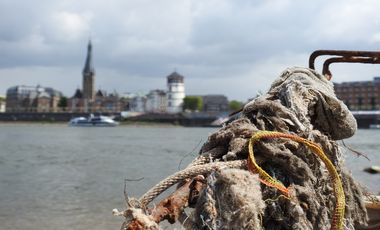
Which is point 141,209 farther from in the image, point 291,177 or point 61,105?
point 61,105

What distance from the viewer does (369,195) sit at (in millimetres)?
3508

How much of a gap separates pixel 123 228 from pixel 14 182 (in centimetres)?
1787

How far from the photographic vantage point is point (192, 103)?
160250mm

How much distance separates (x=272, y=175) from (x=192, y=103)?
158 m

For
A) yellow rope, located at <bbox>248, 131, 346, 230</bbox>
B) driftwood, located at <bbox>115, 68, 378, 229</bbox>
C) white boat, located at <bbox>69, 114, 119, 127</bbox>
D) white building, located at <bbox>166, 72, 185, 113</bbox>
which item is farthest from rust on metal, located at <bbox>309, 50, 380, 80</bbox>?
white building, located at <bbox>166, 72, 185, 113</bbox>

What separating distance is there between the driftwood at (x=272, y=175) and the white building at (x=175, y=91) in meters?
161

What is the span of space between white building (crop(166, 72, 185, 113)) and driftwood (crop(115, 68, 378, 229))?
161206 millimetres

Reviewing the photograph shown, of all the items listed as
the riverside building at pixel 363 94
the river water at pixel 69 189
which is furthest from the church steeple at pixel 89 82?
the river water at pixel 69 189

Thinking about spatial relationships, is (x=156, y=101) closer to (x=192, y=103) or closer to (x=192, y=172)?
(x=192, y=103)

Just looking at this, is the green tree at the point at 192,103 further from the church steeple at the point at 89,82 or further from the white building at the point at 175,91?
the church steeple at the point at 89,82

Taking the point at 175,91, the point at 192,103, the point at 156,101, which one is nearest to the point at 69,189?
the point at 192,103

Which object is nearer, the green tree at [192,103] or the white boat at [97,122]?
the white boat at [97,122]

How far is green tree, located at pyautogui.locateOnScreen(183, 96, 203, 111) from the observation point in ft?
526

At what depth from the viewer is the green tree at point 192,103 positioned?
16025 centimetres
